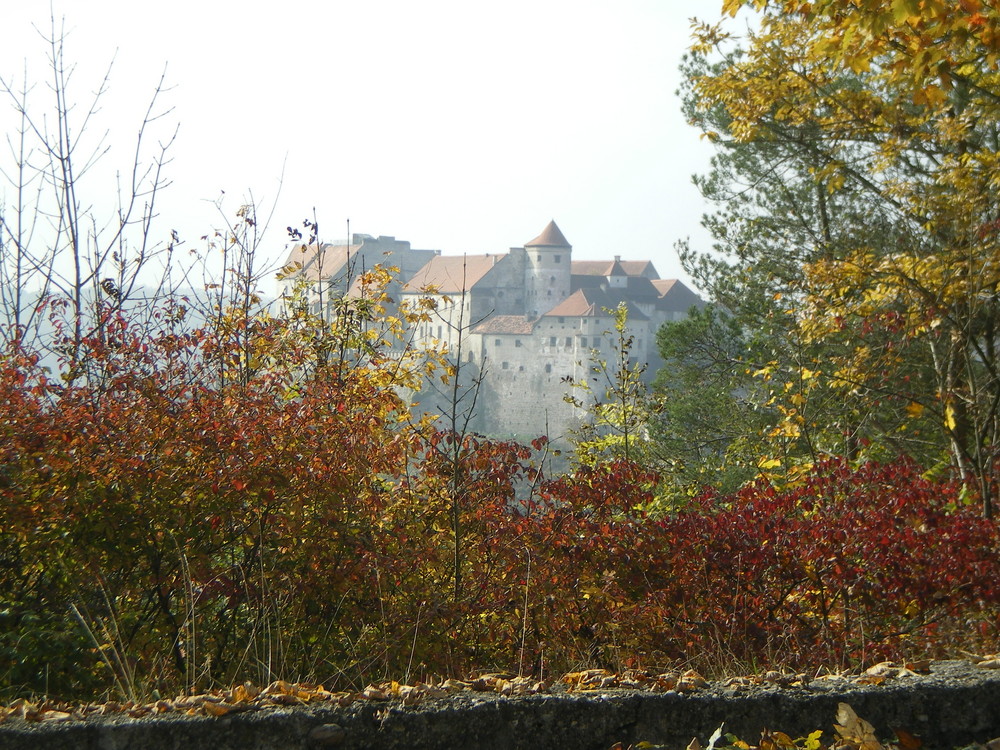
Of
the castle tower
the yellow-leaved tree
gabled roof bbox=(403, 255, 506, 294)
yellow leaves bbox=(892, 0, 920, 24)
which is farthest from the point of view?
the castle tower

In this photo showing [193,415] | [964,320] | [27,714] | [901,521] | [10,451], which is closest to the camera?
[27,714]

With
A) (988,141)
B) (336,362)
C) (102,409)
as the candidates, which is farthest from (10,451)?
(988,141)

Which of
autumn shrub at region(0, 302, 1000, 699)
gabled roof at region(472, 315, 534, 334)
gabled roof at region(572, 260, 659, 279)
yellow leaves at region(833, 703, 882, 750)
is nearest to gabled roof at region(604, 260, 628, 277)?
gabled roof at region(572, 260, 659, 279)

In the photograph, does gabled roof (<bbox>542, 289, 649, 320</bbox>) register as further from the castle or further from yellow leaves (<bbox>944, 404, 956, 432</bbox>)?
yellow leaves (<bbox>944, 404, 956, 432</bbox>)

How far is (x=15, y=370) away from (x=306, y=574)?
5.69 ft

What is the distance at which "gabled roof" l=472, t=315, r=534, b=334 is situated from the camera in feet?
260

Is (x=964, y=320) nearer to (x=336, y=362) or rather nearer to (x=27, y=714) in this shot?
(x=336, y=362)

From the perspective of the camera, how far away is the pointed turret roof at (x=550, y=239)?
84875 millimetres

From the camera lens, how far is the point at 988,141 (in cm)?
1125

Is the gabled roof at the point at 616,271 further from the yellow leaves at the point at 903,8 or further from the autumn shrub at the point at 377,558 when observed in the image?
the yellow leaves at the point at 903,8

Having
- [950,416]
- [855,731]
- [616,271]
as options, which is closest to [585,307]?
[616,271]

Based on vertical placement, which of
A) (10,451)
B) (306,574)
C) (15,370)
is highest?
(15,370)

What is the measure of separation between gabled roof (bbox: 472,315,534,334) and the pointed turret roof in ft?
26.0

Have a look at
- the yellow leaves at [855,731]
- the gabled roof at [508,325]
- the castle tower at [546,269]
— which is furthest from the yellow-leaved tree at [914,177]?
the castle tower at [546,269]
